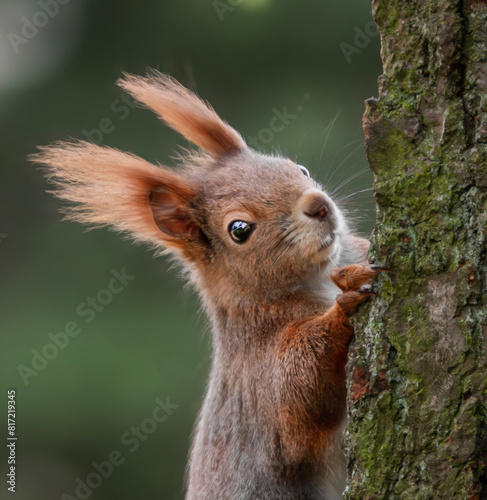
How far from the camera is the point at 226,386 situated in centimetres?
263

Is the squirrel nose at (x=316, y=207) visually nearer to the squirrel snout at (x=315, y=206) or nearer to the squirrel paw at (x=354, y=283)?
the squirrel snout at (x=315, y=206)

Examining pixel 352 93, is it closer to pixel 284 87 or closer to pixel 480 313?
pixel 284 87

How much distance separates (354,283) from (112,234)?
3.03m

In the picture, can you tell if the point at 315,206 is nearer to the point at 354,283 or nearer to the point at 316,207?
the point at 316,207

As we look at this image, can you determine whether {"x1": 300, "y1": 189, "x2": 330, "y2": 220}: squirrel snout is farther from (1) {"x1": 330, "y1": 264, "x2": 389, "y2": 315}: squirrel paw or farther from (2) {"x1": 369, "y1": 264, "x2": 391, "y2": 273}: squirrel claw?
(2) {"x1": 369, "y1": 264, "x2": 391, "y2": 273}: squirrel claw

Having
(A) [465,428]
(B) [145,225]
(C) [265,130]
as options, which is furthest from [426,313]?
(C) [265,130]

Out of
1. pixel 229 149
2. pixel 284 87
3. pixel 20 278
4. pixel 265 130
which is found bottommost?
pixel 20 278

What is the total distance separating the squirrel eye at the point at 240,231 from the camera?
103 inches

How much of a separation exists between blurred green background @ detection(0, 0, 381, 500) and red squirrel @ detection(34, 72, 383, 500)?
3.49 feet

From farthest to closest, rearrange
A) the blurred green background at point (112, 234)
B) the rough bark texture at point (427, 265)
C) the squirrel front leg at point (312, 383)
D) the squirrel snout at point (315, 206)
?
1. the blurred green background at point (112, 234)
2. the squirrel snout at point (315, 206)
3. the squirrel front leg at point (312, 383)
4. the rough bark texture at point (427, 265)

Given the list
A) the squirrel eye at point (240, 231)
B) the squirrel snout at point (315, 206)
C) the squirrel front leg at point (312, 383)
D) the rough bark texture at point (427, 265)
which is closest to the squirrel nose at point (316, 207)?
the squirrel snout at point (315, 206)

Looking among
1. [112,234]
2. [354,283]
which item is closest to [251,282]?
[354,283]

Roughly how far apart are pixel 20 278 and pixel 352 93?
100 inches

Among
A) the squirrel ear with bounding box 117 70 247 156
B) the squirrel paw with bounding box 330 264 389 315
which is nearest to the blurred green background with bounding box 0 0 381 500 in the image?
the squirrel ear with bounding box 117 70 247 156
